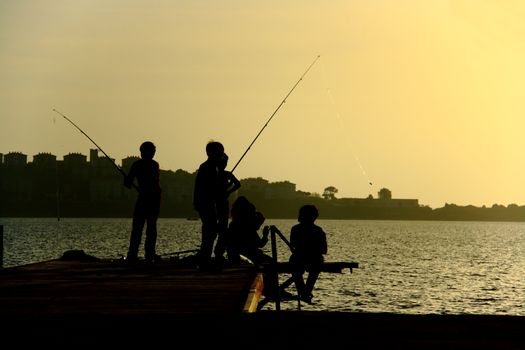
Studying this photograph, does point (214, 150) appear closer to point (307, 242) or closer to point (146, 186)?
point (307, 242)

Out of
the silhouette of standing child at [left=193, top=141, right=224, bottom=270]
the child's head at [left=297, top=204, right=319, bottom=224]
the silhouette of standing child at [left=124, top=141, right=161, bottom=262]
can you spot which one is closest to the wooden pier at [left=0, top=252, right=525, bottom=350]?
the silhouette of standing child at [left=193, top=141, right=224, bottom=270]

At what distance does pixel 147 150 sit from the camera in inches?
646

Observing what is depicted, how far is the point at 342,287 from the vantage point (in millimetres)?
51625

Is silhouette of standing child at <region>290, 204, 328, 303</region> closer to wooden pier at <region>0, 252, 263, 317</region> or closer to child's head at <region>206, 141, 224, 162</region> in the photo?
wooden pier at <region>0, 252, 263, 317</region>

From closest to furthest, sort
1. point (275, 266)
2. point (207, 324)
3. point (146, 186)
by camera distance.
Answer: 1. point (207, 324)
2. point (275, 266)
3. point (146, 186)

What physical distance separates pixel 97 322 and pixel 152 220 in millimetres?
7675

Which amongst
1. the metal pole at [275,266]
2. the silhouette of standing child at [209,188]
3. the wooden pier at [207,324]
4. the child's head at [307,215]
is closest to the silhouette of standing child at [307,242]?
the child's head at [307,215]

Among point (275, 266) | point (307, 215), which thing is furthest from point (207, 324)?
point (307, 215)

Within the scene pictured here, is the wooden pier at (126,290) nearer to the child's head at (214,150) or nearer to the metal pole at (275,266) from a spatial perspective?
the metal pole at (275,266)

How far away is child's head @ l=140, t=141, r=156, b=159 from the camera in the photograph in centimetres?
1636

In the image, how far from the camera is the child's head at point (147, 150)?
1636 centimetres

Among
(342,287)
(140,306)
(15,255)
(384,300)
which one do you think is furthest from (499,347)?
(15,255)

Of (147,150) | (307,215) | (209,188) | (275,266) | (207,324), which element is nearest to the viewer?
(207,324)

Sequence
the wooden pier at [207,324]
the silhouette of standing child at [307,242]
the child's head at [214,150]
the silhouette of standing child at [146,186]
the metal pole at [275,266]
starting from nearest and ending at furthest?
the wooden pier at [207,324] → the metal pole at [275,266] → the child's head at [214,150] → the silhouette of standing child at [307,242] → the silhouette of standing child at [146,186]
